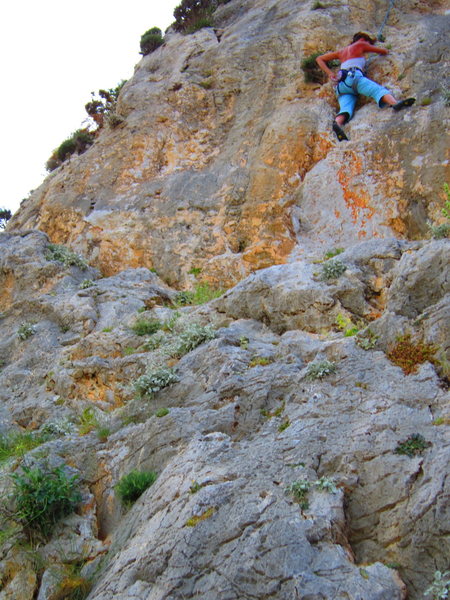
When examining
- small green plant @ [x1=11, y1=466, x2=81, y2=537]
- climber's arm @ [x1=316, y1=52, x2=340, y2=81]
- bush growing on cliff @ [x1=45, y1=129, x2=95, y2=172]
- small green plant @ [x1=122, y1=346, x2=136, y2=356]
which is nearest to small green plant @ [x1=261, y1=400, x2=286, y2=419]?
small green plant @ [x1=11, y1=466, x2=81, y2=537]

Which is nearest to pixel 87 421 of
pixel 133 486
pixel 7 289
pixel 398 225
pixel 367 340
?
pixel 133 486

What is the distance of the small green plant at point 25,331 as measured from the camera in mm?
11250

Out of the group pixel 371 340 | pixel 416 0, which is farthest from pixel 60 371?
pixel 416 0

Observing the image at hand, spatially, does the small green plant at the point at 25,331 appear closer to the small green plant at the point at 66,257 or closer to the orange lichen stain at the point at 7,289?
the orange lichen stain at the point at 7,289

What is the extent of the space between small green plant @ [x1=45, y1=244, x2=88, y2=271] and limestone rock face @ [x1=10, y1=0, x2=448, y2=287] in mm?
844

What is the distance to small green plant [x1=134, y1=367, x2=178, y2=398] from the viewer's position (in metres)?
8.27

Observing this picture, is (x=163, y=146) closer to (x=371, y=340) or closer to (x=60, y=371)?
(x=60, y=371)

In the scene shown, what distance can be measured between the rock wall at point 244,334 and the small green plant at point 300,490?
20 mm

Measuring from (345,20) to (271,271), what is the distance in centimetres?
1110

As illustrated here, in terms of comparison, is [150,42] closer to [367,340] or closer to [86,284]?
[86,284]

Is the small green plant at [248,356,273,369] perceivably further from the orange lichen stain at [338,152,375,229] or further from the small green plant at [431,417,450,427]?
the orange lichen stain at [338,152,375,229]

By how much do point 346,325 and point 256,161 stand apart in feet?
23.9

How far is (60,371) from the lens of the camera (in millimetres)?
9844

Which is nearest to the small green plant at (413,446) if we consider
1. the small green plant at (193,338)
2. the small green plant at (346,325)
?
the small green plant at (346,325)
